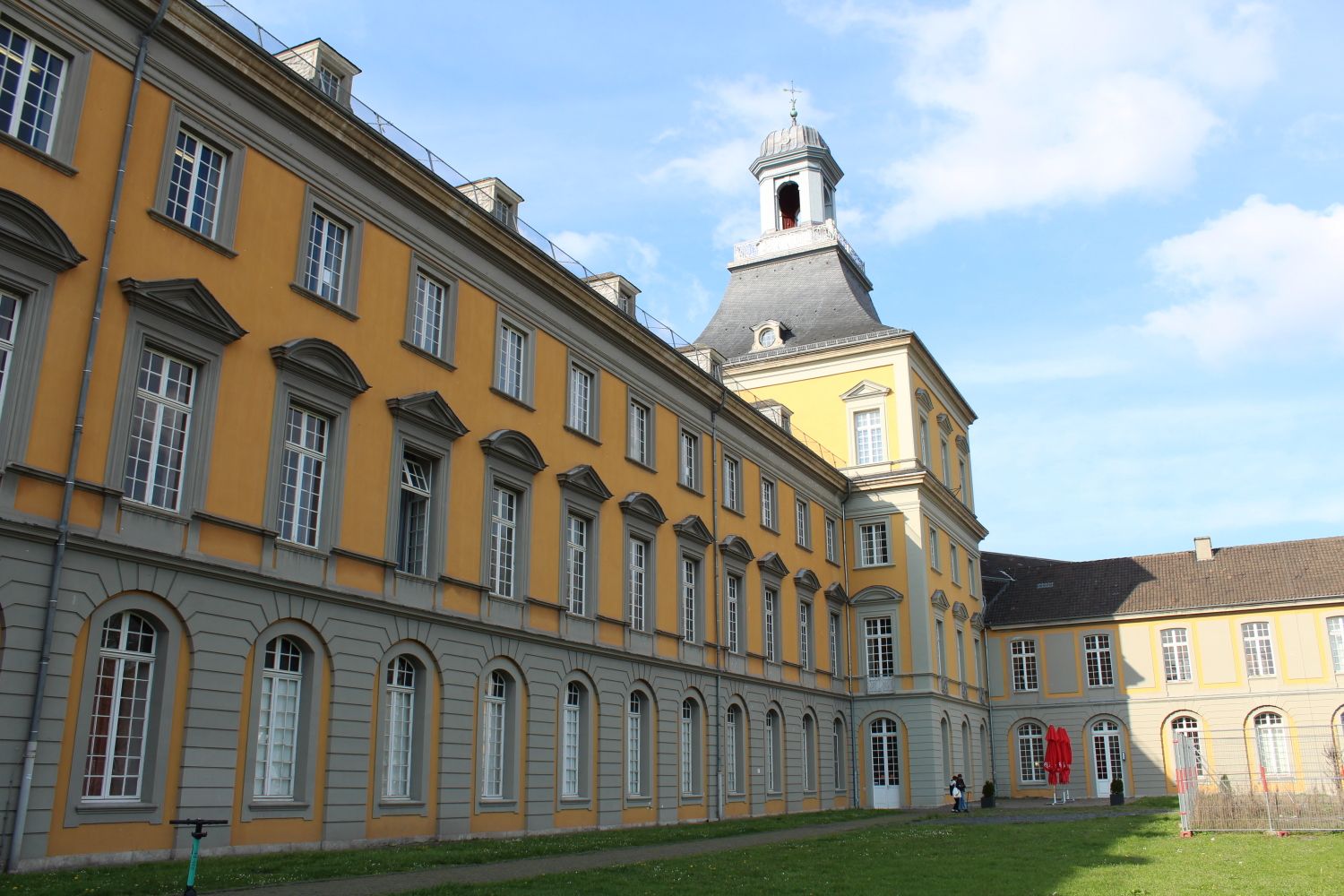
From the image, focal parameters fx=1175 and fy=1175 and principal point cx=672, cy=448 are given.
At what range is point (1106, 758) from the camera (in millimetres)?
51062

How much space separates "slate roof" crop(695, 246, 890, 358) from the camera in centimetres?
4838

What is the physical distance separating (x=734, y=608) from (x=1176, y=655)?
26.7 m

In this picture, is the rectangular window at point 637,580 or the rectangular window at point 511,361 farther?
the rectangular window at point 637,580

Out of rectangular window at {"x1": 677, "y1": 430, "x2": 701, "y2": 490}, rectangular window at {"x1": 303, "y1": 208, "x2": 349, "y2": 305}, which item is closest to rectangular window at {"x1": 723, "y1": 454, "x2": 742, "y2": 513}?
rectangular window at {"x1": 677, "y1": 430, "x2": 701, "y2": 490}

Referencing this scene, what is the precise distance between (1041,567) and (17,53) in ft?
170

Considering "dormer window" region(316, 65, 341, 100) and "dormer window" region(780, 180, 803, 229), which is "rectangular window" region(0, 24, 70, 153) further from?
"dormer window" region(780, 180, 803, 229)

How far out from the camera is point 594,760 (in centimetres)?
2589

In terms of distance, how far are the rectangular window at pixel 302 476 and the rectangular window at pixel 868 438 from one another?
2889cm

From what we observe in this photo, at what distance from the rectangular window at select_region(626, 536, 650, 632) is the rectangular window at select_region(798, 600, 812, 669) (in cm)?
1081

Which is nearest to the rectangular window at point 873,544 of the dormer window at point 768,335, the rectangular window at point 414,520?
the dormer window at point 768,335

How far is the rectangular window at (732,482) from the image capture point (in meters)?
35.2

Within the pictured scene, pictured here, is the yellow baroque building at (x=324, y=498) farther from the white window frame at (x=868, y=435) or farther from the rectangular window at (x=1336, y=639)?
the rectangular window at (x=1336, y=639)

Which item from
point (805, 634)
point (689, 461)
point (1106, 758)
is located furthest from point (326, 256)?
point (1106, 758)

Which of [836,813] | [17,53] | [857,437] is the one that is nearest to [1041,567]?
[857,437]
